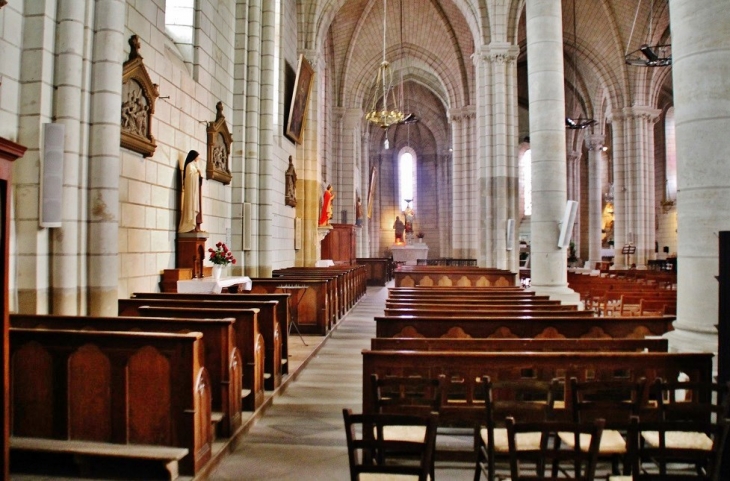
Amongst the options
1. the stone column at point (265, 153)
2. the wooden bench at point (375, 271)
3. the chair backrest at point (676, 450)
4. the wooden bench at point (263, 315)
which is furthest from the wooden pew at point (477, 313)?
the wooden bench at point (375, 271)

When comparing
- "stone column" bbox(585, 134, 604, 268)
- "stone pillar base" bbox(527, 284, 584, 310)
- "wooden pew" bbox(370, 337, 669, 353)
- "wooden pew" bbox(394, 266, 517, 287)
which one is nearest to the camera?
"wooden pew" bbox(370, 337, 669, 353)

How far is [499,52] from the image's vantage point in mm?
16641

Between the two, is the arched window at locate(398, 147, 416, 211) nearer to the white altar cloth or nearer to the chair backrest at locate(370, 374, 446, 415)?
the white altar cloth

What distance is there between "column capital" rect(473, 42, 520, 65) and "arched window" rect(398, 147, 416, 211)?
2126cm

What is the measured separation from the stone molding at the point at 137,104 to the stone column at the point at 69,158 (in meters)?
1.28

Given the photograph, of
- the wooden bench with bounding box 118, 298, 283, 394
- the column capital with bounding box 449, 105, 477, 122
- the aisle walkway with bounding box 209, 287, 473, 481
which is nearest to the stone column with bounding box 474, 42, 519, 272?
the column capital with bounding box 449, 105, 477, 122

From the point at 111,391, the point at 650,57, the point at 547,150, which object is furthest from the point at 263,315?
the point at 650,57

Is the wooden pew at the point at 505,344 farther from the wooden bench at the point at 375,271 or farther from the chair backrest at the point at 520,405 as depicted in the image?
the wooden bench at the point at 375,271

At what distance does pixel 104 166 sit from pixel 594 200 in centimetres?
2450

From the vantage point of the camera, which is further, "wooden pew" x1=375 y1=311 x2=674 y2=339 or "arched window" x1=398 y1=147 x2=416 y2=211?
"arched window" x1=398 y1=147 x2=416 y2=211

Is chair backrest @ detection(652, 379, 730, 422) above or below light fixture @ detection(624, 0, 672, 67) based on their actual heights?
below

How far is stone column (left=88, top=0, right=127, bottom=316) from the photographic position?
5207 millimetres

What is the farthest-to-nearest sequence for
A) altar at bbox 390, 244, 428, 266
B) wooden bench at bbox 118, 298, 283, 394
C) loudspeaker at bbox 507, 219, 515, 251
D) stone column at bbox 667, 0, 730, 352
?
altar at bbox 390, 244, 428, 266 < loudspeaker at bbox 507, 219, 515, 251 < wooden bench at bbox 118, 298, 283, 394 < stone column at bbox 667, 0, 730, 352

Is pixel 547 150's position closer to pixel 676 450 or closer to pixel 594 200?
pixel 676 450
